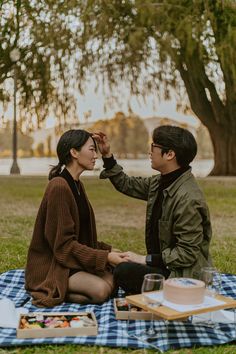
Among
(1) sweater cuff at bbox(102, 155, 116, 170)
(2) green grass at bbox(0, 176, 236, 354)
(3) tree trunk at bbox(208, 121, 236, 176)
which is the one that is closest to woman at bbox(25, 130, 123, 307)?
(1) sweater cuff at bbox(102, 155, 116, 170)

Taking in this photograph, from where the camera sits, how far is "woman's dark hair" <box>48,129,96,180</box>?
12.5 ft

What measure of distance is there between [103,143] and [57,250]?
0.94 m

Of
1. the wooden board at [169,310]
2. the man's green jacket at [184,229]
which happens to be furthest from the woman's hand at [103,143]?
the wooden board at [169,310]

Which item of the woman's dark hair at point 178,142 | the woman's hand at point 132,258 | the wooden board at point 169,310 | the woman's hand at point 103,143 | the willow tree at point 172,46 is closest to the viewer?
the wooden board at point 169,310

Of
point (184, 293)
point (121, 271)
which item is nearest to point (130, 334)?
point (184, 293)

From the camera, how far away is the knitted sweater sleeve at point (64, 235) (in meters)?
3.65

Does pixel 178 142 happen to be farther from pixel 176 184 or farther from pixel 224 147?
pixel 224 147

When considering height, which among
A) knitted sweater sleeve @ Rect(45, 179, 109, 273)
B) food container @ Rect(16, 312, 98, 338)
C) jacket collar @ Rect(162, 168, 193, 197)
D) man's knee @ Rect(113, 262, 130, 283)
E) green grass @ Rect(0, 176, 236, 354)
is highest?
jacket collar @ Rect(162, 168, 193, 197)

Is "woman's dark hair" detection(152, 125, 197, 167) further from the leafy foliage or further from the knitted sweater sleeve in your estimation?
the leafy foliage

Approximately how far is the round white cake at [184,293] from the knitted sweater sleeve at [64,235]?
83 cm

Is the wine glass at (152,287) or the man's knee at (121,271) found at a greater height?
the wine glass at (152,287)

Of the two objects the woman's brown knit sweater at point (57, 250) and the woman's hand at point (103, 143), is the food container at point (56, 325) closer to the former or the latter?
the woman's brown knit sweater at point (57, 250)

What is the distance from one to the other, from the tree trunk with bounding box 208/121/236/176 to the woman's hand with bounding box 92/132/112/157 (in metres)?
14.8

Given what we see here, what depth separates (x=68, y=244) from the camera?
12.0ft
